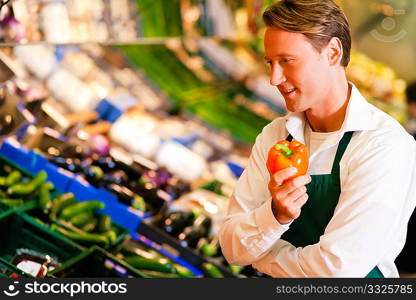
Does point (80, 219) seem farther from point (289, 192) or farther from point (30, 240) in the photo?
point (289, 192)

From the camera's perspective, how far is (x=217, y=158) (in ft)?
17.6

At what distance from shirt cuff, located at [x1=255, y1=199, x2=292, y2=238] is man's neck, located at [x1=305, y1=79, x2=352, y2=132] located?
1.17 ft

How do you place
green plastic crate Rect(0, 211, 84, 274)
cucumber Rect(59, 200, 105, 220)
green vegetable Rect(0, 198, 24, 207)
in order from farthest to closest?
cucumber Rect(59, 200, 105, 220) → green vegetable Rect(0, 198, 24, 207) → green plastic crate Rect(0, 211, 84, 274)

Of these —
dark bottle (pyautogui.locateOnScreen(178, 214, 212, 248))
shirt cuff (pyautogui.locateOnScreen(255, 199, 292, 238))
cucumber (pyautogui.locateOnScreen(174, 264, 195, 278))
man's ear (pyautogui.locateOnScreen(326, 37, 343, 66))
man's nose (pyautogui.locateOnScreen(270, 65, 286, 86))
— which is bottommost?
cucumber (pyautogui.locateOnScreen(174, 264, 195, 278))

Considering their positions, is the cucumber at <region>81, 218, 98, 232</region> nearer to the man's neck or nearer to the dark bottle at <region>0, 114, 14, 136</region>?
the dark bottle at <region>0, 114, 14, 136</region>

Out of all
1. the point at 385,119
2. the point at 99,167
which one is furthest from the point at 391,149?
the point at 99,167

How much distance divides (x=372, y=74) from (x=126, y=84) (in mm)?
2971

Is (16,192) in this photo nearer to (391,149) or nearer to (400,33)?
(391,149)

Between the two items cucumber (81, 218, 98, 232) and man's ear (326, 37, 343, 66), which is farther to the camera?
cucumber (81, 218, 98, 232)

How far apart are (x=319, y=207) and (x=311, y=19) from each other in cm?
61

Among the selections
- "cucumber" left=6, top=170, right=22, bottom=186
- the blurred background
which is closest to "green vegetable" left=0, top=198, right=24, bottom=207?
the blurred background

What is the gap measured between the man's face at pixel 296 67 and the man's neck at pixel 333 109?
0.24 feet

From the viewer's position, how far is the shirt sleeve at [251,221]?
1958 millimetres

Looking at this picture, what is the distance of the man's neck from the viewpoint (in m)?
2.05
